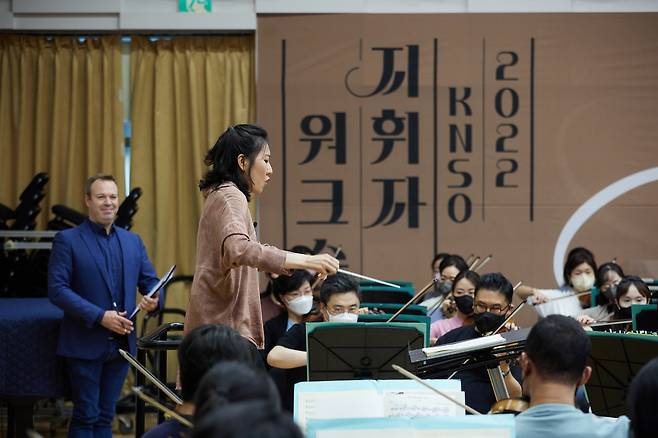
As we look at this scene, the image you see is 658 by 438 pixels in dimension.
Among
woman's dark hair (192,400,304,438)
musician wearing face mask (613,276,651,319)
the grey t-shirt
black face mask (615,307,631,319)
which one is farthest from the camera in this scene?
musician wearing face mask (613,276,651,319)

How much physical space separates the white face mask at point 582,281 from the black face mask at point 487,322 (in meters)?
2.58

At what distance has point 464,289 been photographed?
211 inches

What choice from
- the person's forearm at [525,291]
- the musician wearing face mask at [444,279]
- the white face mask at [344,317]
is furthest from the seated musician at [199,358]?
the person's forearm at [525,291]

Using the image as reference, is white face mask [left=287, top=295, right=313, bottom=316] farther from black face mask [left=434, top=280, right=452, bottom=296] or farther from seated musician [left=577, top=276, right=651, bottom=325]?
black face mask [left=434, top=280, right=452, bottom=296]

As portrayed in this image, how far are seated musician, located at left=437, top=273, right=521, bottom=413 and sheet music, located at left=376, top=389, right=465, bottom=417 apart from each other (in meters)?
1.01

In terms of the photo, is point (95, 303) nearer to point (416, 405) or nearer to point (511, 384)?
point (511, 384)

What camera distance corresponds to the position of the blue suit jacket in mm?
4812

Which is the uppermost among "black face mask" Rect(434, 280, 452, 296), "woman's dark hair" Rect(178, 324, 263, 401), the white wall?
the white wall

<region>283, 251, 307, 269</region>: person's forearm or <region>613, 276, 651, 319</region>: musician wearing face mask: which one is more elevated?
<region>283, 251, 307, 269</region>: person's forearm

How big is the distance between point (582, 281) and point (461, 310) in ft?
6.83

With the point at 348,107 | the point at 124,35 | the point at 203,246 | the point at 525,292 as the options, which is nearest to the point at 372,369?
the point at 203,246

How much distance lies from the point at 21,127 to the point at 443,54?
330cm

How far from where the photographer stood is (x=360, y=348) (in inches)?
136

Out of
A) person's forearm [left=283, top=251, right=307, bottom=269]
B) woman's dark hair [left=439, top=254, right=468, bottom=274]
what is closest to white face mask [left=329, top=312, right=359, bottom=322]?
person's forearm [left=283, top=251, right=307, bottom=269]
